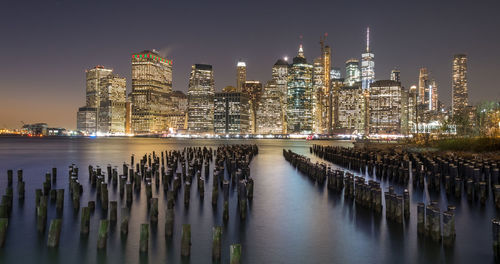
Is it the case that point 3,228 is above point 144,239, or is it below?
above

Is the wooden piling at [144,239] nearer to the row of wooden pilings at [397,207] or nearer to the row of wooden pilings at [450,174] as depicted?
the row of wooden pilings at [397,207]

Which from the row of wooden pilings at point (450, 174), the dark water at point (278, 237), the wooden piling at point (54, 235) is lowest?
the dark water at point (278, 237)

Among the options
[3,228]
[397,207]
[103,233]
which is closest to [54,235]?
[3,228]

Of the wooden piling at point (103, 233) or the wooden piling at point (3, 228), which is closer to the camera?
the wooden piling at point (103, 233)

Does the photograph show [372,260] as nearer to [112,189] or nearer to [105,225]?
[105,225]

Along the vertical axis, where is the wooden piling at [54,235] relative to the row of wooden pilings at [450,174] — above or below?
below

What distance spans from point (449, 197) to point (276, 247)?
42.3 ft

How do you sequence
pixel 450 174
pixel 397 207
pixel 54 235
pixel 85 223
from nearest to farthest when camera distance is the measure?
pixel 54 235 < pixel 85 223 < pixel 397 207 < pixel 450 174

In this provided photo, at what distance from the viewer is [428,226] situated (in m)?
13.5

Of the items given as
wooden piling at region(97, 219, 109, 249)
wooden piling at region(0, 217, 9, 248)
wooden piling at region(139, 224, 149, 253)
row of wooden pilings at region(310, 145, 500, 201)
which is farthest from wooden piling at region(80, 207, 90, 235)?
row of wooden pilings at region(310, 145, 500, 201)

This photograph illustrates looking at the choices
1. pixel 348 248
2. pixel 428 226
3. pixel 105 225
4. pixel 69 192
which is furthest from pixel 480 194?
pixel 69 192

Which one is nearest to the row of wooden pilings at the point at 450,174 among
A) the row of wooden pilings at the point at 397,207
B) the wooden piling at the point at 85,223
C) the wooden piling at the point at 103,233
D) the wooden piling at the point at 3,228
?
the row of wooden pilings at the point at 397,207

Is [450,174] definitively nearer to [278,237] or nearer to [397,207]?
[397,207]

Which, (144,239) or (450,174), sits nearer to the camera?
(144,239)
